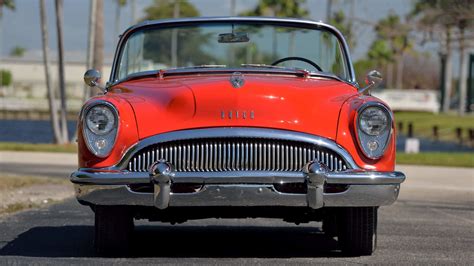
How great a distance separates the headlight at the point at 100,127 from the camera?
6.65m

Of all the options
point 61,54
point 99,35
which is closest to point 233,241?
point 99,35

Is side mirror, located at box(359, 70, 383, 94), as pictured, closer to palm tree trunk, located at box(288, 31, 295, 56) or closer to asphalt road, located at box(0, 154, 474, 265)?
palm tree trunk, located at box(288, 31, 295, 56)

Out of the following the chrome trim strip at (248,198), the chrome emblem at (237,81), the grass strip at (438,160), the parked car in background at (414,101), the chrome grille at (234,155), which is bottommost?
the parked car in background at (414,101)

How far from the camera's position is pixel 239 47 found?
28.7 feet

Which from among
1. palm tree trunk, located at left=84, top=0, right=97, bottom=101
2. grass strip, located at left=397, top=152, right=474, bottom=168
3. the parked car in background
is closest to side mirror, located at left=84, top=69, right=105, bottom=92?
grass strip, located at left=397, top=152, right=474, bottom=168

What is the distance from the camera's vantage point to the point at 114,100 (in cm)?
681

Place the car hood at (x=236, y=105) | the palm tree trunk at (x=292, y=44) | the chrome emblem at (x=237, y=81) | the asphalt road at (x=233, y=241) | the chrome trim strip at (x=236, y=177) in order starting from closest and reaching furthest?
the chrome trim strip at (x=236, y=177), the car hood at (x=236, y=105), the chrome emblem at (x=237, y=81), the asphalt road at (x=233, y=241), the palm tree trunk at (x=292, y=44)

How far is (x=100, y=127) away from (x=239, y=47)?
2.30 meters

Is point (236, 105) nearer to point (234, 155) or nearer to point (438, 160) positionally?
point (234, 155)

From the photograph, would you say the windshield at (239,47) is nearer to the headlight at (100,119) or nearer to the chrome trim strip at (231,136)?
the headlight at (100,119)

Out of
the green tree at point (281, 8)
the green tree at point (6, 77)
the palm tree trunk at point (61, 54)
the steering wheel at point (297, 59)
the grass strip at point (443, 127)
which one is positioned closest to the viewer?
the steering wheel at point (297, 59)

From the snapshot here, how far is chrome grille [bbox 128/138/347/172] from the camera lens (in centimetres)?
644

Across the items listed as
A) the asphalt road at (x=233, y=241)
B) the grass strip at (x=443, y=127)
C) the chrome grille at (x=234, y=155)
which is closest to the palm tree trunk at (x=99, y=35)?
the grass strip at (x=443, y=127)

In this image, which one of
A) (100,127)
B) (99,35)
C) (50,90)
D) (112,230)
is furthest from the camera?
(50,90)
